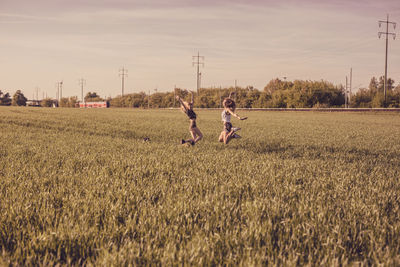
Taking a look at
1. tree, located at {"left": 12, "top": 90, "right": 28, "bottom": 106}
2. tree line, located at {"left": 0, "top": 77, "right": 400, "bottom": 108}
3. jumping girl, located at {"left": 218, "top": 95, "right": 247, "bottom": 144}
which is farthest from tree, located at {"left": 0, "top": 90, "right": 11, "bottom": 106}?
jumping girl, located at {"left": 218, "top": 95, "right": 247, "bottom": 144}

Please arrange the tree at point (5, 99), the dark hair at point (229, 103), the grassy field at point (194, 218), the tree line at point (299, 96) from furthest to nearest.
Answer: the tree at point (5, 99) → the tree line at point (299, 96) → the dark hair at point (229, 103) → the grassy field at point (194, 218)

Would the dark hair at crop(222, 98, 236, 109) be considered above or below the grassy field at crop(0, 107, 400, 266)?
above

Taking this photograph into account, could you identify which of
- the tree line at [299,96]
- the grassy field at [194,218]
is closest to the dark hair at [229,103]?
the grassy field at [194,218]

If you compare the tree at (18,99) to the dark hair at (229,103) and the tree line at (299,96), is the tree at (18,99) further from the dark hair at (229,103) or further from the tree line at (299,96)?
the dark hair at (229,103)

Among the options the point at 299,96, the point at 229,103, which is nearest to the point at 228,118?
the point at 229,103

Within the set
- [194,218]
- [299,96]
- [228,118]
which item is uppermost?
[299,96]

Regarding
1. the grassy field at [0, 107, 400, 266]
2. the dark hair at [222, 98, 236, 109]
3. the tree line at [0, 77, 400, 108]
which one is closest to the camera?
the grassy field at [0, 107, 400, 266]

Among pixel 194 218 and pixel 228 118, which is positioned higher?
pixel 228 118

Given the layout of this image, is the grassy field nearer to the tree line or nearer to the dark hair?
the dark hair

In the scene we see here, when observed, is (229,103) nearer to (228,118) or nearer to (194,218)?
(228,118)

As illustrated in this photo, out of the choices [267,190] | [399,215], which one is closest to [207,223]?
[267,190]

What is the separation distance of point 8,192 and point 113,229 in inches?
87.9

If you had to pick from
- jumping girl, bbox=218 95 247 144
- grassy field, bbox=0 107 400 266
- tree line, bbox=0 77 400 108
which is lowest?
grassy field, bbox=0 107 400 266

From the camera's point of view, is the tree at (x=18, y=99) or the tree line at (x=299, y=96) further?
the tree at (x=18, y=99)
